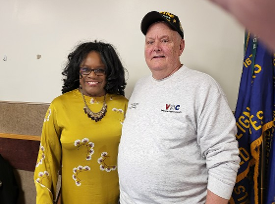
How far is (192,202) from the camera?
3.51 ft

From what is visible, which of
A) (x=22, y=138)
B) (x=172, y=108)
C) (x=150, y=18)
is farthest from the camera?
(x=22, y=138)

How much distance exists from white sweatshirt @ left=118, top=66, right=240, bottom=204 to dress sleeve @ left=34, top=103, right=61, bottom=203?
413 millimetres

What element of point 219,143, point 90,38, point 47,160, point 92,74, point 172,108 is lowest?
point 47,160

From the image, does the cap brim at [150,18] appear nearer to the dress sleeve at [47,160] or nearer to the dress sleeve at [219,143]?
the dress sleeve at [219,143]

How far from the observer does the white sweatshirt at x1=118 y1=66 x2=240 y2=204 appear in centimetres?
99

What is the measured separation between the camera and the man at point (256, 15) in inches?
6.2

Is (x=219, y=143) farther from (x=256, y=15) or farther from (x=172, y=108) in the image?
(x=256, y=15)

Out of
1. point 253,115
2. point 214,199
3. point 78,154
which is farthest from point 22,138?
point 253,115

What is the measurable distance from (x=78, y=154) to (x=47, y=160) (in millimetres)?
174

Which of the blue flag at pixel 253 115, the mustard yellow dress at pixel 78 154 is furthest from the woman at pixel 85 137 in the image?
the blue flag at pixel 253 115

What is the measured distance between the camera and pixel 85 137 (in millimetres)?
1268

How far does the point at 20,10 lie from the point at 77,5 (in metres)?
0.54

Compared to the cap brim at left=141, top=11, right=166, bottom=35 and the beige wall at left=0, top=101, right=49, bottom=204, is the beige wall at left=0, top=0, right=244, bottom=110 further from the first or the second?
the cap brim at left=141, top=11, right=166, bottom=35

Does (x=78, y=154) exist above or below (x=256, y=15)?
below
